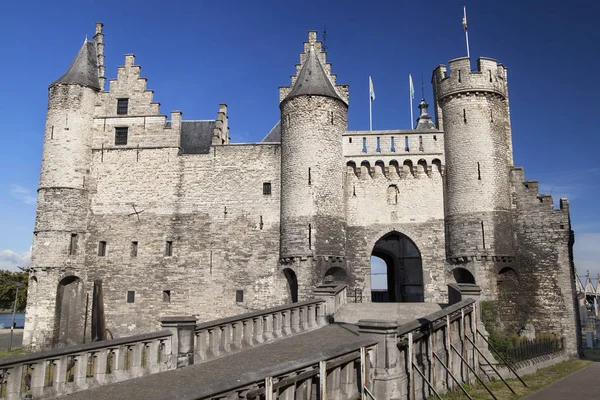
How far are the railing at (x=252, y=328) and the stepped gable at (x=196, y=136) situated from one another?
11997mm

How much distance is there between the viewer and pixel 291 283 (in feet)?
72.9

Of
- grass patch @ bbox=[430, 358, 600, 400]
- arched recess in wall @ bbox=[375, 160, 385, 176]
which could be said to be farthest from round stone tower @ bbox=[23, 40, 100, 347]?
grass patch @ bbox=[430, 358, 600, 400]

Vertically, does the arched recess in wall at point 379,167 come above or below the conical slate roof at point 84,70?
below

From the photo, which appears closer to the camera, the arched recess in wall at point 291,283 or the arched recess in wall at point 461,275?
the arched recess in wall at point 461,275

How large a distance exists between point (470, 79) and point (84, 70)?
→ 17.9m

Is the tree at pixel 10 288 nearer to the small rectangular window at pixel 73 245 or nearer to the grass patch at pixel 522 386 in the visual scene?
the small rectangular window at pixel 73 245

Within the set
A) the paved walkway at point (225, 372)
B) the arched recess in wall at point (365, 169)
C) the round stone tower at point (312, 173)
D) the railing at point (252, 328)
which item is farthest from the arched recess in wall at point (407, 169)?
the paved walkway at point (225, 372)

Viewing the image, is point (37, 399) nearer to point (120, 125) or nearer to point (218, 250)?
point (218, 250)

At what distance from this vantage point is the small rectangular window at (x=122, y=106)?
2470cm

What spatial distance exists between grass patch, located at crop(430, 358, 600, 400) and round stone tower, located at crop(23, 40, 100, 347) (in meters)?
17.4

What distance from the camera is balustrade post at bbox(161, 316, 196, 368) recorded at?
35.1 ft

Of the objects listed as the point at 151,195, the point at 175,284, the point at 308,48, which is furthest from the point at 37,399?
the point at 308,48

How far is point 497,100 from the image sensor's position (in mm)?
22281

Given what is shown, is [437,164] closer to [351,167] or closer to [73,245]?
[351,167]
